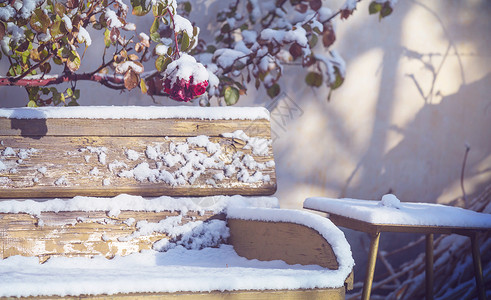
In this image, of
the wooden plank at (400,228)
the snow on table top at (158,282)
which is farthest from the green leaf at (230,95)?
the snow on table top at (158,282)

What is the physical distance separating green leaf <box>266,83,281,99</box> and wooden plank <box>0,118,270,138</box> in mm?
717

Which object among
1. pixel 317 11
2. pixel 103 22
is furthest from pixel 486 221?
pixel 103 22

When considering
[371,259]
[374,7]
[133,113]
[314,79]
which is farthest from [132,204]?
[374,7]

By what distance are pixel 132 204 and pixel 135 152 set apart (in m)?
0.15

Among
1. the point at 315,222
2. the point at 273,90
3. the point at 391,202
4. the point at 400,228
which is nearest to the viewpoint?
the point at 315,222

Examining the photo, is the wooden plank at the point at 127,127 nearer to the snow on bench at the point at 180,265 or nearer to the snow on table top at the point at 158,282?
the snow on bench at the point at 180,265

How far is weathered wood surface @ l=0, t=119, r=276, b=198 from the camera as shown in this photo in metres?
1.18

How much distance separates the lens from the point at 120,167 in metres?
1.22

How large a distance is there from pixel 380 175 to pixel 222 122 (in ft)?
A: 4.12

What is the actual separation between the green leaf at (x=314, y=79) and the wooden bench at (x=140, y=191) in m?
0.87

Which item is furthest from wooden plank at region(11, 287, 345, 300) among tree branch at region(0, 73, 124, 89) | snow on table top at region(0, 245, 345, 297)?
tree branch at region(0, 73, 124, 89)

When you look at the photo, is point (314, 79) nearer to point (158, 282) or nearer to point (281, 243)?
point (281, 243)

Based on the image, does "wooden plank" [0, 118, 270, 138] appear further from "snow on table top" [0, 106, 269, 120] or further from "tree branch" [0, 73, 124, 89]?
"tree branch" [0, 73, 124, 89]

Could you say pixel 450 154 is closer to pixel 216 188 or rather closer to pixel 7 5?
pixel 216 188
